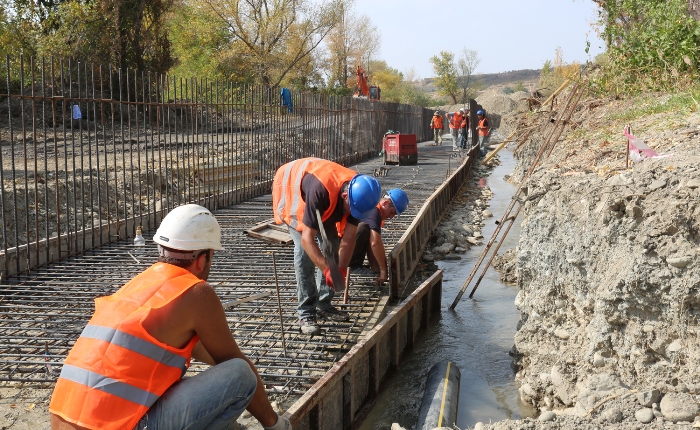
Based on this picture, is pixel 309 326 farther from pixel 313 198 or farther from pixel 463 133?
pixel 463 133

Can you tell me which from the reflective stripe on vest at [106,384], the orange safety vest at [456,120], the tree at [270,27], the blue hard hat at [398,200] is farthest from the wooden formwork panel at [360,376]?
the tree at [270,27]

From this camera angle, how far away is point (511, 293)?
9570 millimetres

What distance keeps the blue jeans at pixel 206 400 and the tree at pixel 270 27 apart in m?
36.6

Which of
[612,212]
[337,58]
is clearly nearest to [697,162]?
[612,212]

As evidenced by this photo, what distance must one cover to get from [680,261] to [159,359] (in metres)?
3.47

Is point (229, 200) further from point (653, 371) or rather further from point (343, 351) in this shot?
point (653, 371)

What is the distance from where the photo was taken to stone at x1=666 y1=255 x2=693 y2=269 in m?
4.29

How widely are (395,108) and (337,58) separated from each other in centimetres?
3272

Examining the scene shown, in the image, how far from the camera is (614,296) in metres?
4.77

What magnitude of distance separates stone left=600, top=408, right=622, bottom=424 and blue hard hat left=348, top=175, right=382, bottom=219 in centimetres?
215

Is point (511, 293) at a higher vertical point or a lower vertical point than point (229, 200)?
lower

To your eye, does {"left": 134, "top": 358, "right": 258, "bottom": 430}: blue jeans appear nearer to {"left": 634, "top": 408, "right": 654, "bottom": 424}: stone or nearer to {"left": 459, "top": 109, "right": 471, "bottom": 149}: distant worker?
{"left": 634, "top": 408, "right": 654, "bottom": 424}: stone

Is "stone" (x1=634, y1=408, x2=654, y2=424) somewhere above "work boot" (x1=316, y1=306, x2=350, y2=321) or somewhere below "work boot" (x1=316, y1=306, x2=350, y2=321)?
below

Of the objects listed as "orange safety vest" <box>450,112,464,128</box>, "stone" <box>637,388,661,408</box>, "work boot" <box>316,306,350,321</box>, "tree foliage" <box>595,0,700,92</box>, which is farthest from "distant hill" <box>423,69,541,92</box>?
"stone" <box>637,388,661,408</box>
